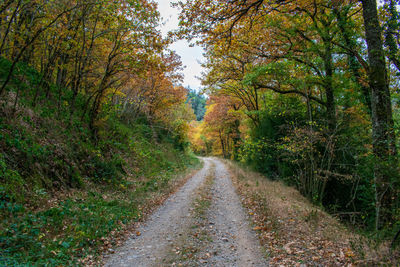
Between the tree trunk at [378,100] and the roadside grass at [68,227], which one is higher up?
the tree trunk at [378,100]

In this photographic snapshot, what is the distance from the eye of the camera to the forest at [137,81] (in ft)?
17.5

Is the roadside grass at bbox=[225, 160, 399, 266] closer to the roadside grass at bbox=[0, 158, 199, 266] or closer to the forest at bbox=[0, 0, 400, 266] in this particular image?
the forest at bbox=[0, 0, 400, 266]

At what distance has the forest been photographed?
5.33 m

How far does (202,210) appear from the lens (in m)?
8.25

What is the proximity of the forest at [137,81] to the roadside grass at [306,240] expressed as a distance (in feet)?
1.84

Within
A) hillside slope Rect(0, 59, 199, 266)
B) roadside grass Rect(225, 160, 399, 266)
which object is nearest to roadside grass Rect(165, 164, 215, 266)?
roadside grass Rect(225, 160, 399, 266)

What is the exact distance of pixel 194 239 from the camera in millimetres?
5836

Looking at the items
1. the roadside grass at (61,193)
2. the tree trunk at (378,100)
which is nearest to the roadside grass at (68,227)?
the roadside grass at (61,193)

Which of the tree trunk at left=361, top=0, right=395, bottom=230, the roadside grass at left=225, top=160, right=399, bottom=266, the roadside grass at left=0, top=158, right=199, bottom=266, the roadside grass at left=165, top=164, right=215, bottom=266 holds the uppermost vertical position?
the tree trunk at left=361, top=0, right=395, bottom=230

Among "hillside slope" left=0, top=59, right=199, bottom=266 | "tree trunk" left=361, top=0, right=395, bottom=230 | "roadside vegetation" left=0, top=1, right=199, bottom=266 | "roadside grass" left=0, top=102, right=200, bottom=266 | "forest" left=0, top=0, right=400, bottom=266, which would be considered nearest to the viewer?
"roadside grass" left=0, top=102, right=200, bottom=266

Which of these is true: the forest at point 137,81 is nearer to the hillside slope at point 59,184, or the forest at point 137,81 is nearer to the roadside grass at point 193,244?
the hillside slope at point 59,184

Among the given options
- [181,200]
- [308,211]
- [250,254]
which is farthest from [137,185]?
[308,211]

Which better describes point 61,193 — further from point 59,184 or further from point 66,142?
point 66,142

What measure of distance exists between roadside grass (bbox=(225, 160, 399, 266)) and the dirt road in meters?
0.44
